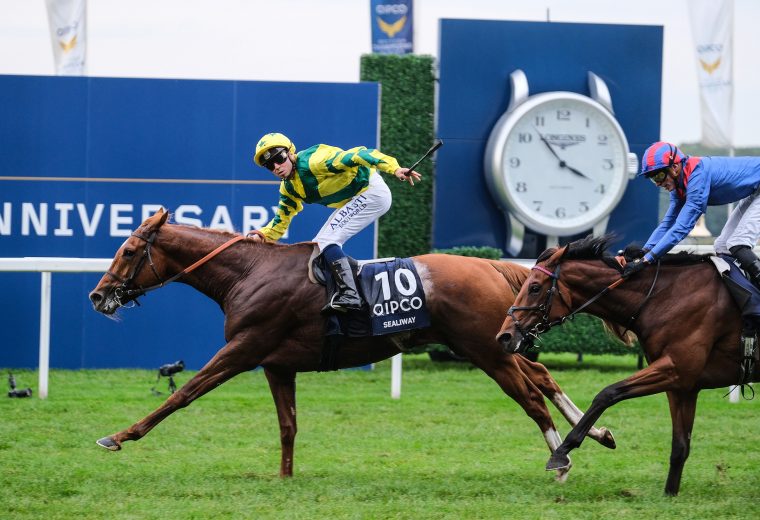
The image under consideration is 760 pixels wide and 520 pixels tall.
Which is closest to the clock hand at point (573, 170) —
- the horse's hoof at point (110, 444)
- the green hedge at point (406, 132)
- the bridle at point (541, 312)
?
the green hedge at point (406, 132)

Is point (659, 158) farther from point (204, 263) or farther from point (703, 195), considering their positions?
point (204, 263)

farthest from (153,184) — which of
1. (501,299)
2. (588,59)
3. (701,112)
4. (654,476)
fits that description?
(701,112)

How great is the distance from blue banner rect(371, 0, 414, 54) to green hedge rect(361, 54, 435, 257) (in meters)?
1.34

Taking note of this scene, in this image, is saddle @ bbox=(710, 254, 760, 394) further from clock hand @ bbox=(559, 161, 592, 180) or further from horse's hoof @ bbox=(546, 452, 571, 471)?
clock hand @ bbox=(559, 161, 592, 180)

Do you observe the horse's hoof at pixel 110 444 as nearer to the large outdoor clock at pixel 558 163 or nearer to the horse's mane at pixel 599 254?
the horse's mane at pixel 599 254

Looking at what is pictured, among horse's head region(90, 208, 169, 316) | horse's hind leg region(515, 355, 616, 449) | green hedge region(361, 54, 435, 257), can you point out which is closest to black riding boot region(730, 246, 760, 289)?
horse's hind leg region(515, 355, 616, 449)

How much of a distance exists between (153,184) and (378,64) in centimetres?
243

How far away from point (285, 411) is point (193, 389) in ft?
1.99

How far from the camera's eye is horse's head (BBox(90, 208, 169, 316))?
623cm

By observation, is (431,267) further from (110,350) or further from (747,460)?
(110,350)

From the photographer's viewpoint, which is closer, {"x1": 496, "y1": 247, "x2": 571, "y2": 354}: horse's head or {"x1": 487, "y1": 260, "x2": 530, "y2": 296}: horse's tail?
{"x1": 496, "y1": 247, "x2": 571, "y2": 354}: horse's head

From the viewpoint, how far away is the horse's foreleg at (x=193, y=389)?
5.76 meters

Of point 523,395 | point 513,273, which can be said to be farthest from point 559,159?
point 523,395

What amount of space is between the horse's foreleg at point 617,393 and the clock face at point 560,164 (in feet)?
17.9
